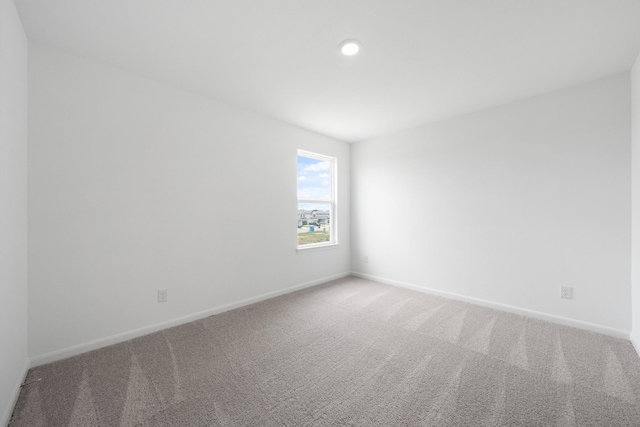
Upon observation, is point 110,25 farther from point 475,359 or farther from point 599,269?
point 599,269

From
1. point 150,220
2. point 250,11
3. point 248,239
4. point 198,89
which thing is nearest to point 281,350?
point 248,239

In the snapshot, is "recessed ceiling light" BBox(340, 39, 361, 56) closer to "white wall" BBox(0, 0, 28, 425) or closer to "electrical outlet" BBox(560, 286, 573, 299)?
"white wall" BBox(0, 0, 28, 425)

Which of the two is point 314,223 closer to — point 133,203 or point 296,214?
point 296,214

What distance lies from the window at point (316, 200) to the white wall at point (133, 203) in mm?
605

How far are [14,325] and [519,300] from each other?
4.32m

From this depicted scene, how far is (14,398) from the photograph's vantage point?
1.52 m

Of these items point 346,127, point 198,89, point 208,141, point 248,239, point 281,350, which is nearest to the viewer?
point 281,350

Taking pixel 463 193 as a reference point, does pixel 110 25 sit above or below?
above

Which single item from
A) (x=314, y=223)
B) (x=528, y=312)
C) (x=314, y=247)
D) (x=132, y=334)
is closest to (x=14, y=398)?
(x=132, y=334)

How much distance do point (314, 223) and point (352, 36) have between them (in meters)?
2.74

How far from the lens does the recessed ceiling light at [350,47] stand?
187cm

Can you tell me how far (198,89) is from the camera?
103 inches

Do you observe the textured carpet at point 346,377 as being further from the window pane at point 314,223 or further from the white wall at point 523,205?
the window pane at point 314,223

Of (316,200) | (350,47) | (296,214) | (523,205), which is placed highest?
(350,47)
